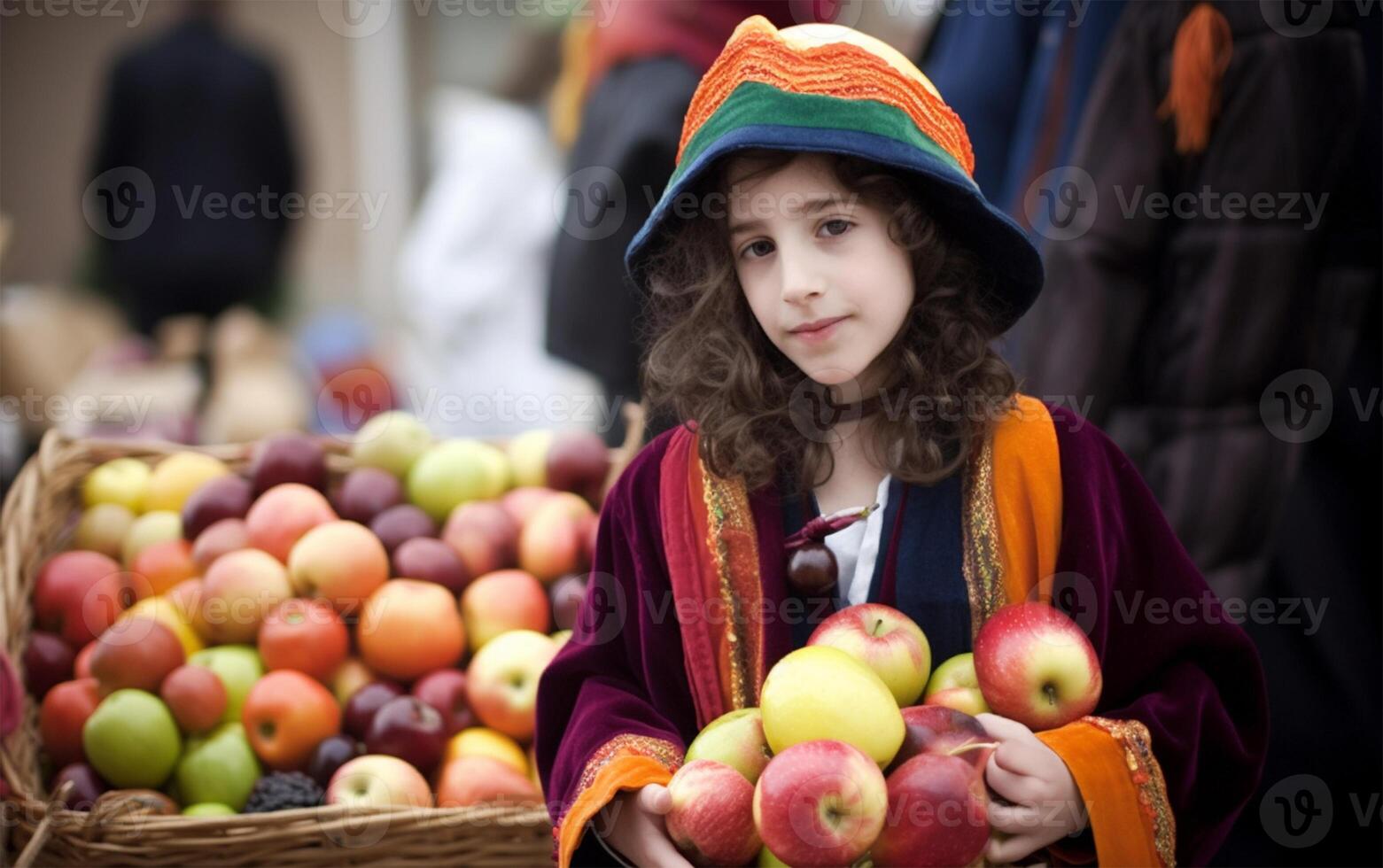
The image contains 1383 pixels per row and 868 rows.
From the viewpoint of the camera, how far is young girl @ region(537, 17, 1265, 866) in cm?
148

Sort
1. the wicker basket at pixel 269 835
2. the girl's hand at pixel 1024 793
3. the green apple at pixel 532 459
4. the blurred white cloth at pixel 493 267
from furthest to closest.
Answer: the blurred white cloth at pixel 493 267, the green apple at pixel 532 459, the wicker basket at pixel 269 835, the girl's hand at pixel 1024 793

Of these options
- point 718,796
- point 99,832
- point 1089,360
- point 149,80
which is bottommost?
point 99,832

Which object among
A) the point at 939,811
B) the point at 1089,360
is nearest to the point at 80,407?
the point at 1089,360

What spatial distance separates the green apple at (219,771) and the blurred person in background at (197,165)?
3571 millimetres

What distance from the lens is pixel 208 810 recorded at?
186 centimetres

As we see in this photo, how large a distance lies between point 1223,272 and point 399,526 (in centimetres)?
145

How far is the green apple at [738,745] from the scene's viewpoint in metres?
1.40

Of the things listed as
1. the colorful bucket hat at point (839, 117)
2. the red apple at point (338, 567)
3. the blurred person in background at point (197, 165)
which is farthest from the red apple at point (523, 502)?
the blurred person in background at point (197, 165)

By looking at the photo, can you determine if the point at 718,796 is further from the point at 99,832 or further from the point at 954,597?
the point at 99,832

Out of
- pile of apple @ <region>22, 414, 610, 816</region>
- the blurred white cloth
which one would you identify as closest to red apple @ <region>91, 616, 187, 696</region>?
pile of apple @ <region>22, 414, 610, 816</region>

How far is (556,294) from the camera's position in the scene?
10.00ft

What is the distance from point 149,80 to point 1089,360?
4.04 m

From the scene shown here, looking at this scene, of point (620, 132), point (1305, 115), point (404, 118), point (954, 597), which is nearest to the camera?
point (954, 597)

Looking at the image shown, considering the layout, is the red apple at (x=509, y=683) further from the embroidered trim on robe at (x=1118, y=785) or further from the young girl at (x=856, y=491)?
the embroidered trim on robe at (x=1118, y=785)
